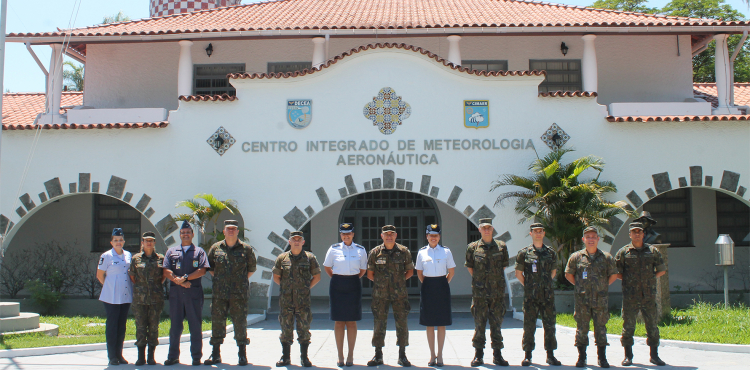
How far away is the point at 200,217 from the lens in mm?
11758

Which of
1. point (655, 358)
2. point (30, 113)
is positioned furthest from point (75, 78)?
point (655, 358)

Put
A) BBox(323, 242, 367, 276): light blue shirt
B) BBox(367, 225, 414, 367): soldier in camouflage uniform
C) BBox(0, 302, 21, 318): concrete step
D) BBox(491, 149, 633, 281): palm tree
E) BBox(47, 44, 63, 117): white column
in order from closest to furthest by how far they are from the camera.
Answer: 1. BBox(367, 225, 414, 367): soldier in camouflage uniform
2. BBox(323, 242, 367, 276): light blue shirt
3. BBox(0, 302, 21, 318): concrete step
4. BBox(491, 149, 633, 281): palm tree
5. BBox(47, 44, 63, 117): white column

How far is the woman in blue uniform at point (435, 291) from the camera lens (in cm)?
787

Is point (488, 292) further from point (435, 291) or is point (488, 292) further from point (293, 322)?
point (293, 322)

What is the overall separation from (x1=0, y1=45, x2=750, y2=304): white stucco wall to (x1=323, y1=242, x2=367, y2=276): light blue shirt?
427 cm

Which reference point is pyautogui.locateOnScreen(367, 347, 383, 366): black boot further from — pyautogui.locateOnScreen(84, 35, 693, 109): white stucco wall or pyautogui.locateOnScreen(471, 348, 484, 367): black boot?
pyautogui.locateOnScreen(84, 35, 693, 109): white stucco wall

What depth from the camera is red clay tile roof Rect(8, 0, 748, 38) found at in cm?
1362

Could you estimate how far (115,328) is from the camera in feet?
26.3

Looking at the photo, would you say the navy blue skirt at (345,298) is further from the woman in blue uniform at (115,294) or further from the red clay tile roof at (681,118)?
the red clay tile roof at (681,118)

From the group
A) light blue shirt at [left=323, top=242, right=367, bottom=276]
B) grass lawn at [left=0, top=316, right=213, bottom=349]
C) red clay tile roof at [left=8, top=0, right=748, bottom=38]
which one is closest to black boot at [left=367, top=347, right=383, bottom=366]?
light blue shirt at [left=323, top=242, right=367, bottom=276]

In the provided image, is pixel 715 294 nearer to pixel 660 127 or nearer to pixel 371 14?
pixel 660 127

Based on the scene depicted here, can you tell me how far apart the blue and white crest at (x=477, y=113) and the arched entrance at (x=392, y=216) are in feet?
10.2

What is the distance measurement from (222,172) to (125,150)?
1.93m

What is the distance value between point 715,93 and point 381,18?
28.3 feet
